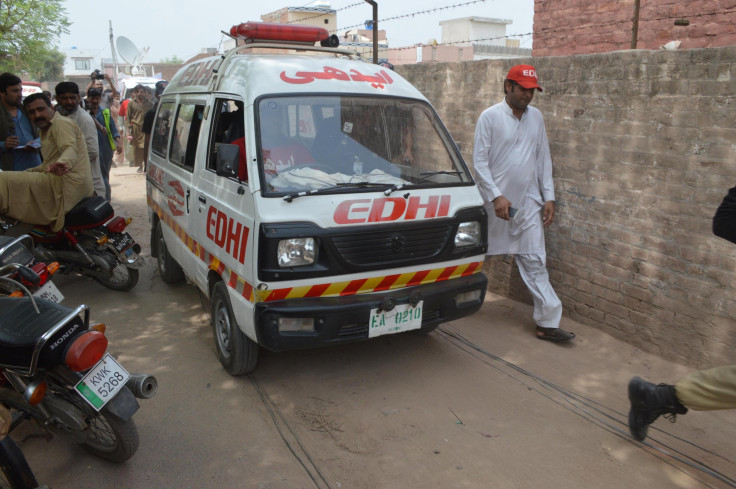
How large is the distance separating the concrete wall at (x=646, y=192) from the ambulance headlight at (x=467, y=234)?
1356mm

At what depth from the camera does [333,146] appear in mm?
3992

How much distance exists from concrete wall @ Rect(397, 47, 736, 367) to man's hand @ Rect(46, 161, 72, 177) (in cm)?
437

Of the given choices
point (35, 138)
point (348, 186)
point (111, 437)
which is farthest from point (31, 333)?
point (35, 138)

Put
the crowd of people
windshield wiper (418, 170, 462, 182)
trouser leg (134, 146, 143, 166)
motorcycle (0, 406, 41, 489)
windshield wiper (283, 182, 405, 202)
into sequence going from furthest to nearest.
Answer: trouser leg (134, 146, 143, 166), the crowd of people, windshield wiper (418, 170, 462, 182), windshield wiper (283, 182, 405, 202), motorcycle (0, 406, 41, 489)

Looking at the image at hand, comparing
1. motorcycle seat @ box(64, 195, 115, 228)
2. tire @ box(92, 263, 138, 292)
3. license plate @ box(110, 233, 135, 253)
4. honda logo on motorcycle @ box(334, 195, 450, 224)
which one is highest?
honda logo on motorcycle @ box(334, 195, 450, 224)

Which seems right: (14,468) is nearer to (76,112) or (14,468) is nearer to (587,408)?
(587,408)

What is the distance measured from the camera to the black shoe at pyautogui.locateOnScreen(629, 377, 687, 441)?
304cm

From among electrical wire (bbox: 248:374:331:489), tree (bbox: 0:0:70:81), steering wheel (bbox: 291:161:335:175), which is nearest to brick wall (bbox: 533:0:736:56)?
steering wheel (bbox: 291:161:335:175)

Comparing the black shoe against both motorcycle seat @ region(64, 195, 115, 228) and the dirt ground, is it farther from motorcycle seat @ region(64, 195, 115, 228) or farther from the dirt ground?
motorcycle seat @ region(64, 195, 115, 228)

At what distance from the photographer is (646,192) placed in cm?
436

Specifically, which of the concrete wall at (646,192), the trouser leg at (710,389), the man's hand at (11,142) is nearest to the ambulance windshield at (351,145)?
the concrete wall at (646,192)

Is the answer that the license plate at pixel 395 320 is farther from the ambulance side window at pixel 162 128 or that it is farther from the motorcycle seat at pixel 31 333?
the ambulance side window at pixel 162 128

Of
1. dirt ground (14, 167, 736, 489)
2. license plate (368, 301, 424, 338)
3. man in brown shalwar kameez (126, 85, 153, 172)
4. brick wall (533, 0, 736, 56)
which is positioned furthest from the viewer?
man in brown shalwar kameez (126, 85, 153, 172)

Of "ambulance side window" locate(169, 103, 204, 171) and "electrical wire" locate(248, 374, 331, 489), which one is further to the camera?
"ambulance side window" locate(169, 103, 204, 171)
